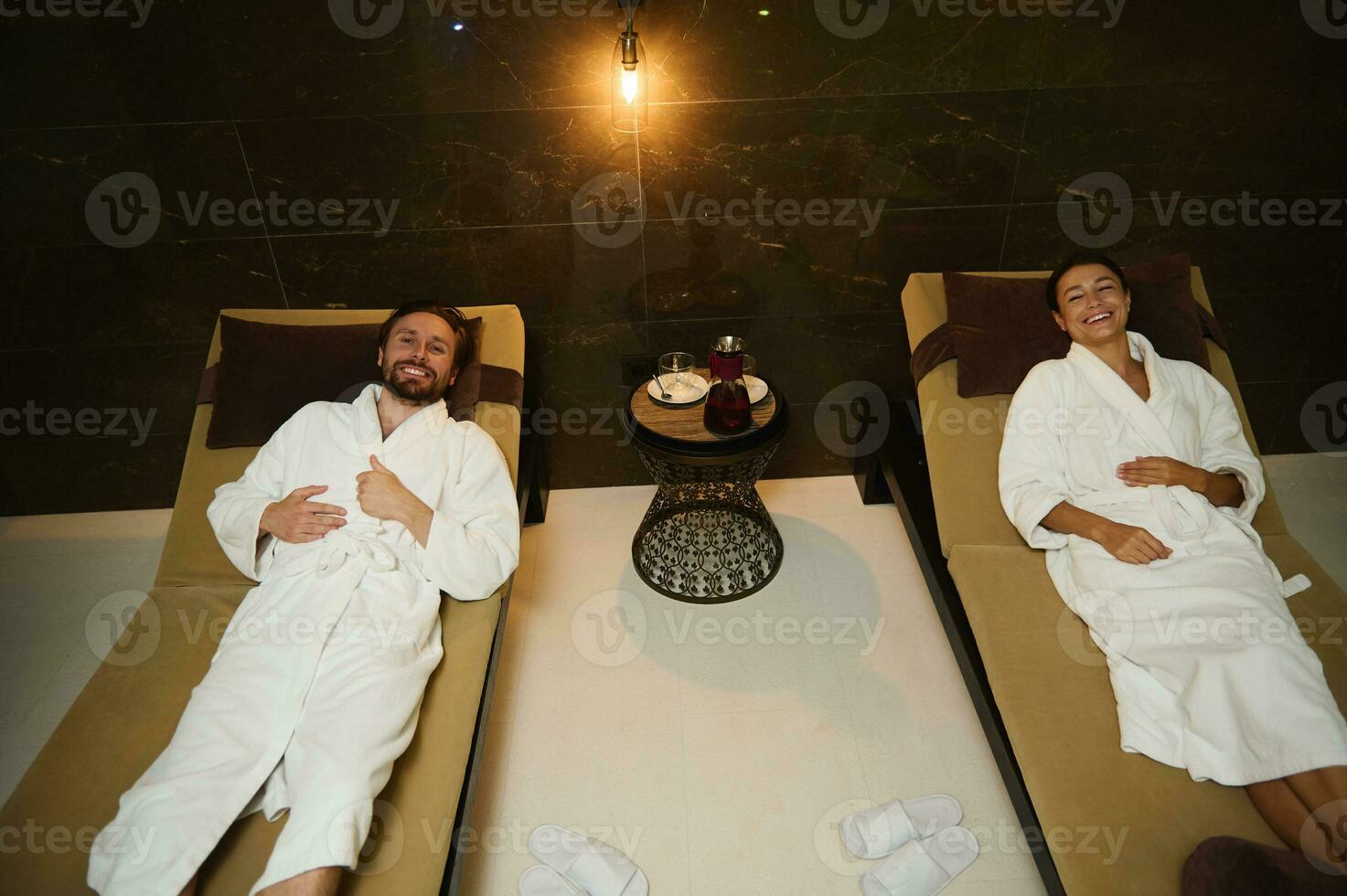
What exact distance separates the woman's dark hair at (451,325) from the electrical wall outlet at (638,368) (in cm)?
57

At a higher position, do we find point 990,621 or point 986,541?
point 986,541

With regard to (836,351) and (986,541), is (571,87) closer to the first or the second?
(836,351)

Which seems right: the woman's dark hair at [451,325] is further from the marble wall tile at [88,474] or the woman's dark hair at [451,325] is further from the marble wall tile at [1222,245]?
the marble wall tile at [1222,245]

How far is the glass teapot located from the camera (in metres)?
2.32

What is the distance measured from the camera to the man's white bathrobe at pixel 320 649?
153 cm

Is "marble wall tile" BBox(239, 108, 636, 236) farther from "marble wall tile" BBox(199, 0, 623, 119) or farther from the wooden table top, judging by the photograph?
the wooden table top

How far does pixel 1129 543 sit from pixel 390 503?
1.71 meters

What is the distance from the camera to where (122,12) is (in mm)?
2293

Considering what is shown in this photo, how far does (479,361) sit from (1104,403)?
5.58ft

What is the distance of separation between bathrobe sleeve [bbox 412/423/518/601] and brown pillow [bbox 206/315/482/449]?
11.5 inches

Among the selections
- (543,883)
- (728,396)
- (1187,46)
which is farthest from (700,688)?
(1187,46)

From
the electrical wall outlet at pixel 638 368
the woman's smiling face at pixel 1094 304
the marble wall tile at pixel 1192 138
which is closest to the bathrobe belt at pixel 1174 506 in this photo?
the woman's smiling face at pixel 1094 304

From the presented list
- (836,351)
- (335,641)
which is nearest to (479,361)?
(335,641)

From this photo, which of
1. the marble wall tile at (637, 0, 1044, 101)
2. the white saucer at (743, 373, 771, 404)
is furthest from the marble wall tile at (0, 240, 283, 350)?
the white saucer at (743, 373, 771, 404)
